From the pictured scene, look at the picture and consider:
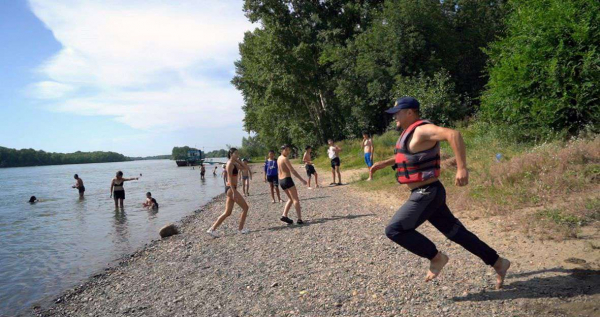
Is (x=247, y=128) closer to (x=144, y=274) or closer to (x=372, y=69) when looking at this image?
(x=372, y=69)

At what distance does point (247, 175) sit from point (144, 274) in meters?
11.2

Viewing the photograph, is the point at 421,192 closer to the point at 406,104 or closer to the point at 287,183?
the point at 406,104

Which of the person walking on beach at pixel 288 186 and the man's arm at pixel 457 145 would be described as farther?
the person walking on beach at pixel 288 186

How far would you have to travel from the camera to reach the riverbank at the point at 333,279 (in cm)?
386

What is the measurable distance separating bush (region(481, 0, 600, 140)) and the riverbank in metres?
5.58

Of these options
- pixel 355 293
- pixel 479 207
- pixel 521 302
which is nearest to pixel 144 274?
pixel 355 293

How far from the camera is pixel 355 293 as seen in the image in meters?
4.47

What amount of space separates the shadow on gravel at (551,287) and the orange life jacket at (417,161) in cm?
141

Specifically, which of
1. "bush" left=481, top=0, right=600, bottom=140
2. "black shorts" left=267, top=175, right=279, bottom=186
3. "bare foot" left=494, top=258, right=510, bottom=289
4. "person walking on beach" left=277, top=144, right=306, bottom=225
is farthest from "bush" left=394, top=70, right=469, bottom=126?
"bare foot" left=494, top=258, right=510, bottom=289

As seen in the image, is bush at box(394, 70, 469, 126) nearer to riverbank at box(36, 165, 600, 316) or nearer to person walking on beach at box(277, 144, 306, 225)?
riverbank at box(36, 165, 600, 316)

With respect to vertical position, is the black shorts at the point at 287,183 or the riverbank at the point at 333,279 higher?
the black shorts at the point at 287,183

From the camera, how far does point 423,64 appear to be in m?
26.9

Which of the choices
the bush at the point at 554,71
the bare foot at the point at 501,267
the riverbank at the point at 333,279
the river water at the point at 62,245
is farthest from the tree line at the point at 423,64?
the river water at the point at 62,245

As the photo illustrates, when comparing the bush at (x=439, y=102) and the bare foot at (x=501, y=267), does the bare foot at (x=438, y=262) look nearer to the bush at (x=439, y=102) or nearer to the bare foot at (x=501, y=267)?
the bare foot at (x=501, y=267)
